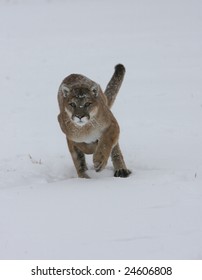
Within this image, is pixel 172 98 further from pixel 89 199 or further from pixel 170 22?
pixel 170 22

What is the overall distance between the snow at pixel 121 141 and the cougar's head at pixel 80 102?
737mm

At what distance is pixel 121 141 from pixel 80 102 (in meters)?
2.57

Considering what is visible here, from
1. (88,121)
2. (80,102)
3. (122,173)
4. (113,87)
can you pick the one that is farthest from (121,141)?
(80,102)

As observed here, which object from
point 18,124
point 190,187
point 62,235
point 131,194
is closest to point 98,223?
point 62,235

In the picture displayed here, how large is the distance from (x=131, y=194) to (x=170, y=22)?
14986 millimetres

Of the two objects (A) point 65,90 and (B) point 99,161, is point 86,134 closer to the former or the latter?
(B) point 99,161

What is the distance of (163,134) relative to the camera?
30.2 feet

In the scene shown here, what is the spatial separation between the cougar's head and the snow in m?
0.74

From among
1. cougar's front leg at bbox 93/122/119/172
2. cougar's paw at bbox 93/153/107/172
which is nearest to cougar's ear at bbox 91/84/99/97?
cougar's front leg at bbox 93/122/119/172

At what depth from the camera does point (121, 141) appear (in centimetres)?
900

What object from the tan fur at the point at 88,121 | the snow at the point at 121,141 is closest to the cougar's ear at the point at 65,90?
the tan fur at the point at 88,121

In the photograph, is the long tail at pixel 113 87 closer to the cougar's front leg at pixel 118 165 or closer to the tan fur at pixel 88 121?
A: the tan fur at pixel 88 121

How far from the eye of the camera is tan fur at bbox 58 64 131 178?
6.55 metres

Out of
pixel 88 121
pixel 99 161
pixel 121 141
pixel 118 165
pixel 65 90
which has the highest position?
pixel 121 141
